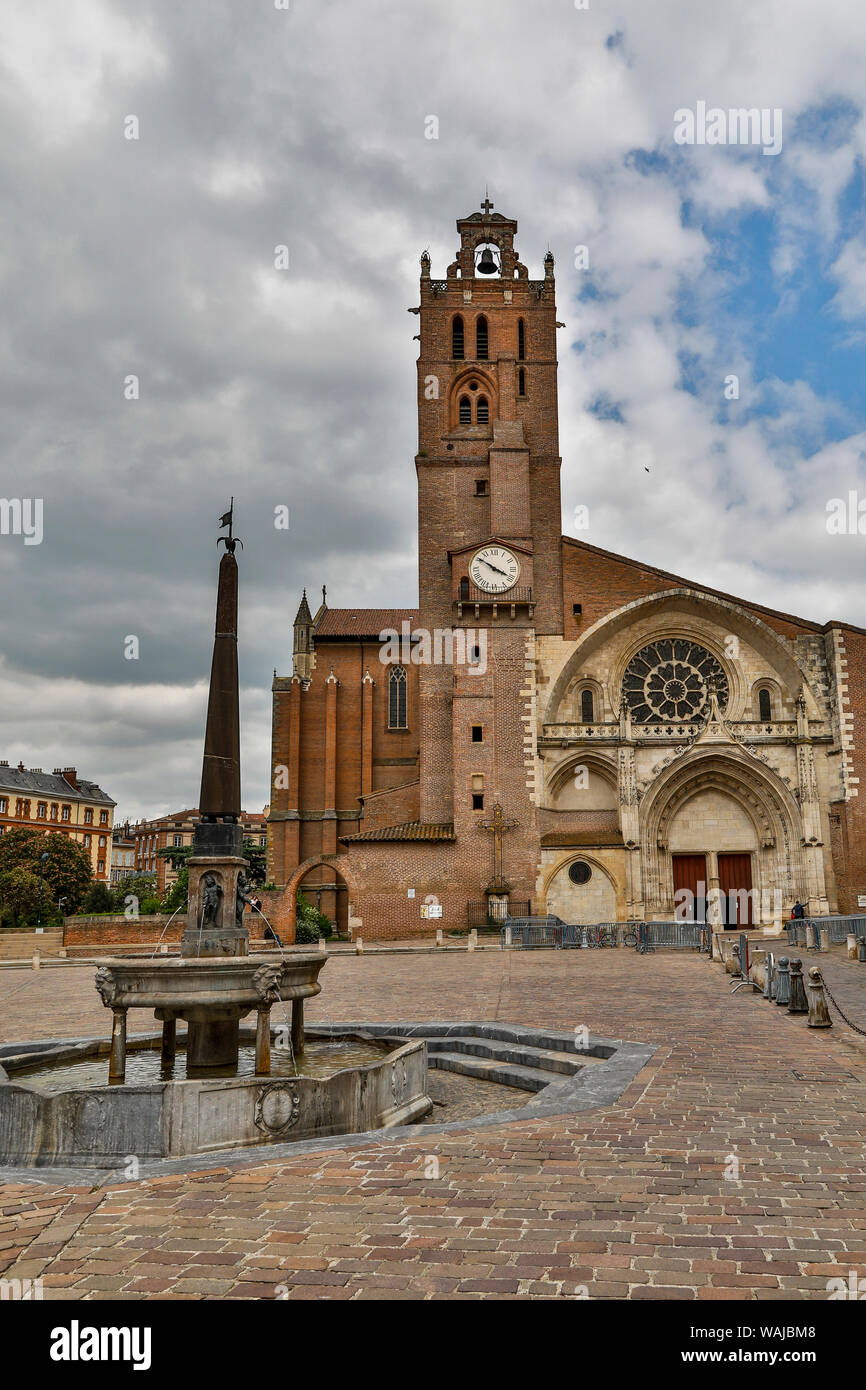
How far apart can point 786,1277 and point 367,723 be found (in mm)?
43191

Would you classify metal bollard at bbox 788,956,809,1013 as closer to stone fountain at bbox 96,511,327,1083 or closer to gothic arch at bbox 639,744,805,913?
stone fountain at bbox 96,511,327,1083

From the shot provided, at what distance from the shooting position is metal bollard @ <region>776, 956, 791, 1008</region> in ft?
45.9

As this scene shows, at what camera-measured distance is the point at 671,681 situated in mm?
38719

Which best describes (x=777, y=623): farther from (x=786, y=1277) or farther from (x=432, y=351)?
(x=786, y=1277)

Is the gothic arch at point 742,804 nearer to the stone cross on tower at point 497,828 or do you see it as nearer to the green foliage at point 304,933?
the stone cross on tower at point 497,828

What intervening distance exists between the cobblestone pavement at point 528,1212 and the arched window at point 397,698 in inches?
1561

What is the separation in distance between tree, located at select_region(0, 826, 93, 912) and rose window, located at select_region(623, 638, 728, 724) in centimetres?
3806

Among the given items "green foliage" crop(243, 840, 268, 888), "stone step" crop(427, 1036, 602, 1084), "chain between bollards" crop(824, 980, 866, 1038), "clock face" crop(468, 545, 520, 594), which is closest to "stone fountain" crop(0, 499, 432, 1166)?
"stone step" crop(427, 1036, 602, 1084)

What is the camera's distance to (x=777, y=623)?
3809 centimetres

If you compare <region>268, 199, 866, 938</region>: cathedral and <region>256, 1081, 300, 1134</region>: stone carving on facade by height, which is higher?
<region>268, 199, 866, 938</region>: cathedral

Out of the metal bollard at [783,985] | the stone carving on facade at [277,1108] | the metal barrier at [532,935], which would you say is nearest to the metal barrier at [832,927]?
the metal barrier at [532,935]

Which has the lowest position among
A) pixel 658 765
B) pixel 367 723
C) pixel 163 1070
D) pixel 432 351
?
pixel 163 1070

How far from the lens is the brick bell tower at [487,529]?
118 ft

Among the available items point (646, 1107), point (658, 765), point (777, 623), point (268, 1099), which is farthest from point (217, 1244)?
point (777, 623)
